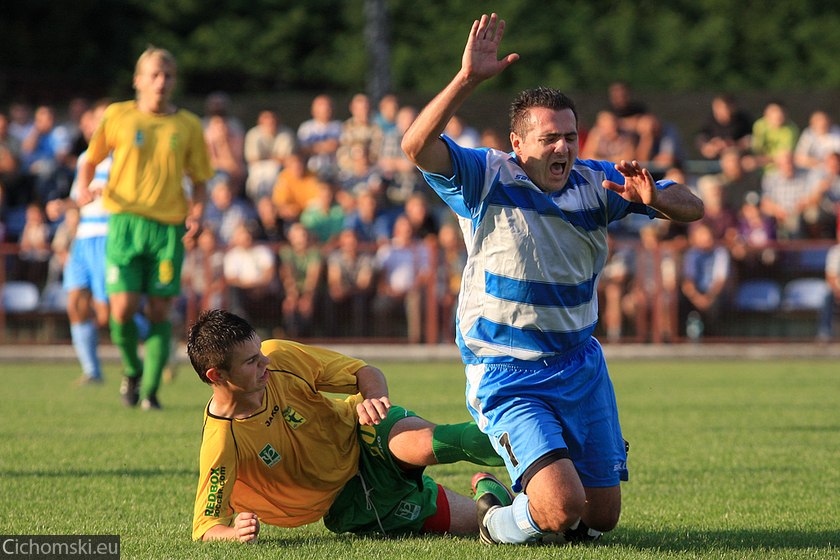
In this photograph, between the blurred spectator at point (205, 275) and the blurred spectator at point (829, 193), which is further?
the blurred spectator at point (829, 193)

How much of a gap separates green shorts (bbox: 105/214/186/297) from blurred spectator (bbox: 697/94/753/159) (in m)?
11.2

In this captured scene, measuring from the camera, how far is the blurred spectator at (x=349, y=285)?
1708 cm

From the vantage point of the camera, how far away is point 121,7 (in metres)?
37.3

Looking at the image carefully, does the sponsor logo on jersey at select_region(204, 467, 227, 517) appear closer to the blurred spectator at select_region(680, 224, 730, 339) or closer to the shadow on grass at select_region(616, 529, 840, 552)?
the shadow on grass at select_region(616, 529, 840, 552)

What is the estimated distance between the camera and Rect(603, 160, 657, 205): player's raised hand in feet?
17.2

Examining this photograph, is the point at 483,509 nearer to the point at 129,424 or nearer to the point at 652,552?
the point at 652,552

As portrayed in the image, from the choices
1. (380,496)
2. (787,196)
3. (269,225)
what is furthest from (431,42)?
(380,496)

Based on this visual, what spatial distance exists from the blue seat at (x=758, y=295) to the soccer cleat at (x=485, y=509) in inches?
471

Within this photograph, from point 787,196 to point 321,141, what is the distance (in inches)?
255

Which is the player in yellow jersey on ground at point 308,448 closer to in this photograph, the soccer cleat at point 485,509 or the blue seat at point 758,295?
the soccer cleat at point 485,509

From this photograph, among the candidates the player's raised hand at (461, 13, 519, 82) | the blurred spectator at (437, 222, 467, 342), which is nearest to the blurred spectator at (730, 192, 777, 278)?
the blurred spectator at (437, 222, 467, 342)

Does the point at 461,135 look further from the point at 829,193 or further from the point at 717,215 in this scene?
the point at 829,193

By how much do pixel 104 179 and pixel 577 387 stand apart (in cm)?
675

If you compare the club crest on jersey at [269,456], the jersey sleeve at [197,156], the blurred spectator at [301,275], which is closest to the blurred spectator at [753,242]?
the blurred spectator at [301,275]
